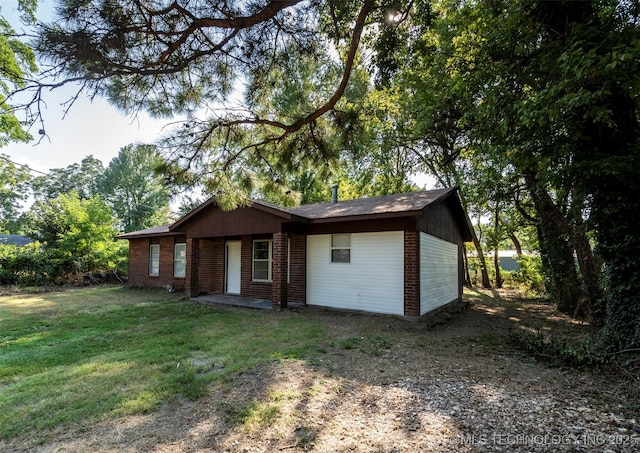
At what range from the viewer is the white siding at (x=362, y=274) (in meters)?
8.23

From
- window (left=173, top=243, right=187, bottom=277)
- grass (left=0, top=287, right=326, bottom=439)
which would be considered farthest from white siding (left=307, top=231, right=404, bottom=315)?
window (left=173, top=243, right=187, bottom=277)

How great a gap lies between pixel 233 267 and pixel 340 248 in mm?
4815

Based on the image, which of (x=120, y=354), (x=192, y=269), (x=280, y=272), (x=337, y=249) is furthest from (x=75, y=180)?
(x=120, y=354)

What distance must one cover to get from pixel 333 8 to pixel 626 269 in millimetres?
6188

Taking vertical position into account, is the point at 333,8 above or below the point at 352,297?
Answer: above

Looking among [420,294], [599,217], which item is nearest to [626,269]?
[599,217]

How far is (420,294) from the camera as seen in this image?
802 centimetres

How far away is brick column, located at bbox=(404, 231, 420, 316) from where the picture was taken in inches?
308

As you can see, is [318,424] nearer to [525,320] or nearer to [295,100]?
[295,100]

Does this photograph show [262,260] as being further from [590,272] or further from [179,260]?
[590,272]

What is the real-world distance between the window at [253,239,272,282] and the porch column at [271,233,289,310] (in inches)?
64.4

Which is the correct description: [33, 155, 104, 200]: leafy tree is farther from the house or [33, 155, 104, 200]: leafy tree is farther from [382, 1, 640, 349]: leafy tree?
[382, 1, 640, 349]: leafy tree

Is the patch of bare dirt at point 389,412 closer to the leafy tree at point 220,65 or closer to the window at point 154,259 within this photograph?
the leafy tree at point 220,65

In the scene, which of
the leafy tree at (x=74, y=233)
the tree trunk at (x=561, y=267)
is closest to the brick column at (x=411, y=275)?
the tree trunk at (x=561, y=267)
